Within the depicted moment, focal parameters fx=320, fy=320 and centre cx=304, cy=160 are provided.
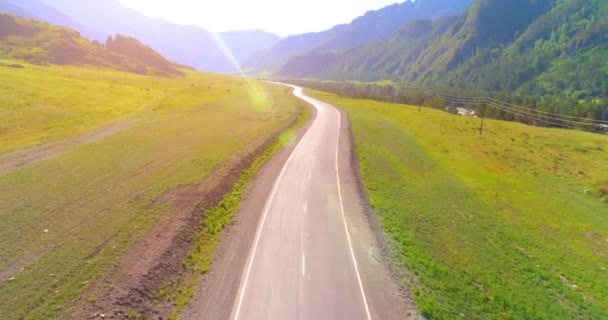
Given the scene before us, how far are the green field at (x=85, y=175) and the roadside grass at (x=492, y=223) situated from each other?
19664mm

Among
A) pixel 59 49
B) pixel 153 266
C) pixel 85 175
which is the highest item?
pixel 59 49

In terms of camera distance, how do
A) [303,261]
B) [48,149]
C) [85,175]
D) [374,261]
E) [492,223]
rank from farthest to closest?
[48,149] → [85,175] → [492,223] → [374,261] → [303,261]

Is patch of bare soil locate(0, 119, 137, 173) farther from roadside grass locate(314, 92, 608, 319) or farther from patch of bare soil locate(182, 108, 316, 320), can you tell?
roadside grass locate(314, 92, 608, 319)

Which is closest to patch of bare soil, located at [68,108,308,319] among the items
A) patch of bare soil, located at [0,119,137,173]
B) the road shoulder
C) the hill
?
the road shoulder

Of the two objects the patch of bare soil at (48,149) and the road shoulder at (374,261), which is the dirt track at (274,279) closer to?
the road shoulder at (374,261)

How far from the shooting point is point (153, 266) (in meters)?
20.1

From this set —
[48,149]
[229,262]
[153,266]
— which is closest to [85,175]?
[48,149]

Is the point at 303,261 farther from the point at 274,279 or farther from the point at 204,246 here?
the point at 204,246

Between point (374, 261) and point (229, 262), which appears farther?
point (374, 261)

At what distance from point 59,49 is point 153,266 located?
167657mm

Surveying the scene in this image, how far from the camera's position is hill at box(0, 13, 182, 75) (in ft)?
436

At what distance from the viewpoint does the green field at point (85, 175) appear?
1869 centimetres

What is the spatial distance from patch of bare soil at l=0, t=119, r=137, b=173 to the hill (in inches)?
4183

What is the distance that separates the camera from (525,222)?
33062 millimetres
